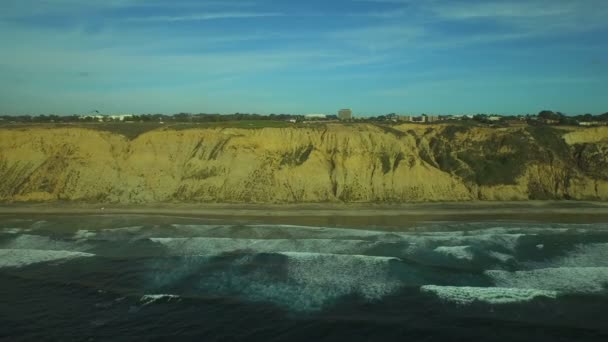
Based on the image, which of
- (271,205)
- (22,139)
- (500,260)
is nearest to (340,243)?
(500,260)

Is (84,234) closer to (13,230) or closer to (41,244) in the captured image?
(41,244)

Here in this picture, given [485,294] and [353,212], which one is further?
[353,212]

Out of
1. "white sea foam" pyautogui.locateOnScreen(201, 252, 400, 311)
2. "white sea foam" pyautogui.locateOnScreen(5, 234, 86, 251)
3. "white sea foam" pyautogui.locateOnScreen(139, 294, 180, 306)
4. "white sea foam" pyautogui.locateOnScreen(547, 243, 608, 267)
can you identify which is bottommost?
"white sea foam" pyautogui.locateOnScreen(5, 234, 86, 251)

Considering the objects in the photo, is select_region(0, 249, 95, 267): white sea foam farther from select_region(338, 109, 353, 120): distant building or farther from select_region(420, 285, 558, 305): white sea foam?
select_region(338, 109, 353, 120): distant building

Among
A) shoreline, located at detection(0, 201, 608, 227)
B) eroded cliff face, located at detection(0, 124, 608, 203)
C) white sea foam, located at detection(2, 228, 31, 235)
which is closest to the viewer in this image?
white sea foam, located at detection(2, 228, 31, 235)

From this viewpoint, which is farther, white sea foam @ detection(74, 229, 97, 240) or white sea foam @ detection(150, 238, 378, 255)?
white sea foam @ detection(74, 229, 97, 240)

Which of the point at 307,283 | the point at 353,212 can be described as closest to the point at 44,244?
the point at 307,283

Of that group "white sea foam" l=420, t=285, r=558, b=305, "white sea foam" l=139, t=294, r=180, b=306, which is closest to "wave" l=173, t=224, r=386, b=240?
"white sea foam" l=420, t=285, r=558, b=305

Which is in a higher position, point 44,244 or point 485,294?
point 485,294
